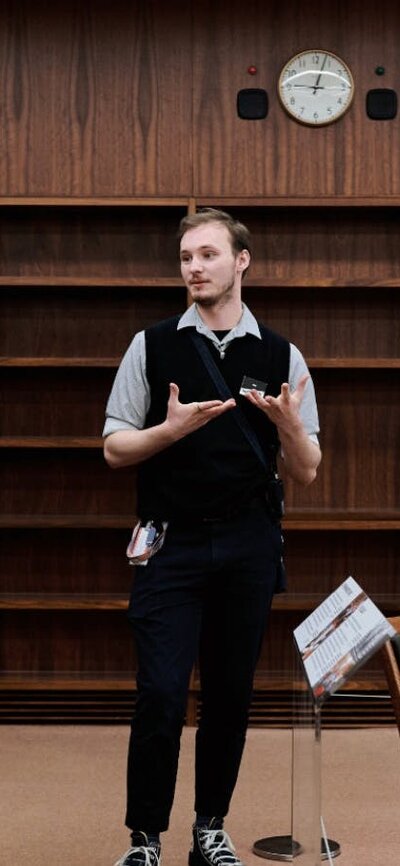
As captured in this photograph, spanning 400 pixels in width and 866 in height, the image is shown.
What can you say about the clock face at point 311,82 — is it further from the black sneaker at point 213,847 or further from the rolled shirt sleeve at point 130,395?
the black sneaker at point 213,847

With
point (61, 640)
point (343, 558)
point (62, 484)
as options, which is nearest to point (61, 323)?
point (62, 484)

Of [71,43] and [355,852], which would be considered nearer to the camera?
[355,852]

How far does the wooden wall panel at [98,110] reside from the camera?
16.1 ft

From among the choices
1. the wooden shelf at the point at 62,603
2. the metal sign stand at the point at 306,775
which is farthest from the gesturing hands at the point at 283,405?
the wooden shelf at the point at 62,603

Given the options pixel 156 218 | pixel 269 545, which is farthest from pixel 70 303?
pixel 269 545

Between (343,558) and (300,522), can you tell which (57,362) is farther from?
(343,558)

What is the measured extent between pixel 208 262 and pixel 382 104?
236 cm

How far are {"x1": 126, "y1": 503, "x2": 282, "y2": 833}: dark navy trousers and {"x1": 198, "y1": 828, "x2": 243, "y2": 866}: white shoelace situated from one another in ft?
0.15

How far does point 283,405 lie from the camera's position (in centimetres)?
271

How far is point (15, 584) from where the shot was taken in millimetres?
4969

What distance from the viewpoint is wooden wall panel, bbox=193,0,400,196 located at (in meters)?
4.93

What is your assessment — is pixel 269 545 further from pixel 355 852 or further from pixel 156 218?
pixel 156 218

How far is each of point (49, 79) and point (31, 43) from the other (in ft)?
0.51

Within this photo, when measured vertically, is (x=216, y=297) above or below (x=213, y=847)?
above
